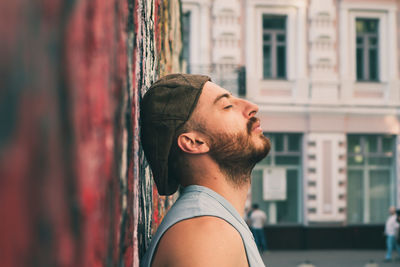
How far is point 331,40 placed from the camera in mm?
15547

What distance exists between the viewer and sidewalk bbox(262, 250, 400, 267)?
42.0ft

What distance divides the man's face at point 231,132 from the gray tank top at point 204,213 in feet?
0.34

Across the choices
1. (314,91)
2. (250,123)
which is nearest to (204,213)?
(250,123)

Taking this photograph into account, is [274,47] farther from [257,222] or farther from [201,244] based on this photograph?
[201,244]

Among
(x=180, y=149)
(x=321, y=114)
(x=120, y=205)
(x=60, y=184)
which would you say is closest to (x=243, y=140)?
(x=180, y=149)

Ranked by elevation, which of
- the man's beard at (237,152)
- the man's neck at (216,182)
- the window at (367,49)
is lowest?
the man's neck at (216,182)

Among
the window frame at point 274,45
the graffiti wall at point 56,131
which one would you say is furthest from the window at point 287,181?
the graffiti wall at point 56,131

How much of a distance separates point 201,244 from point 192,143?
36 cm

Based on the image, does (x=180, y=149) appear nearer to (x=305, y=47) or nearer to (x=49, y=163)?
(x=49, y=163)

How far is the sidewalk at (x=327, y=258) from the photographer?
42.0 feet

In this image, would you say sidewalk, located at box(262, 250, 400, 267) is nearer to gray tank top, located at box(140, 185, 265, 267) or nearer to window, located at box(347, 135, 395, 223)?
window, located at box(347, 135, 395, 223)

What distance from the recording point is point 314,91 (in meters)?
15.4

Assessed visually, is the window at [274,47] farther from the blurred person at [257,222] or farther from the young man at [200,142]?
the young man at [200,142]

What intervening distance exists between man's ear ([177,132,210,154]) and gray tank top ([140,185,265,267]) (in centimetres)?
10
